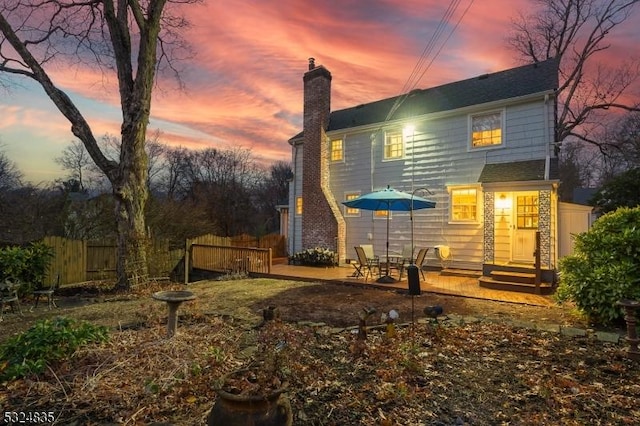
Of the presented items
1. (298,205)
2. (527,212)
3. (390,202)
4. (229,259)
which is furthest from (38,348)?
(298,205)

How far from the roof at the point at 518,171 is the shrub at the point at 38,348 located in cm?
1033

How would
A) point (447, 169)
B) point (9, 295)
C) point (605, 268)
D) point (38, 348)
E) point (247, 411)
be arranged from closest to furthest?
1. point (247, 411)
2. point (38, 348)
3. point (605, 268)
4. point (9, 295)
5. point (447, 169)

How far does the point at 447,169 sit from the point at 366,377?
988 centimetres

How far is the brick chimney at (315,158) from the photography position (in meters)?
14.9

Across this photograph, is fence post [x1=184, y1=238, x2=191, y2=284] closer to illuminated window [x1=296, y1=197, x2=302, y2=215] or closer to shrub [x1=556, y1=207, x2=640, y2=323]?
illuminated window [x1=296, y1=197, x2=302, y2=215]

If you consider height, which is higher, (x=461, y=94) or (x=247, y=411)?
(x=461, y=94)

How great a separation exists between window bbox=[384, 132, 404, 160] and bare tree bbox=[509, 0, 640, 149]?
9.66 meters

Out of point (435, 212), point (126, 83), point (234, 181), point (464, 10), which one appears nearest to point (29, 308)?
point (126, 83)

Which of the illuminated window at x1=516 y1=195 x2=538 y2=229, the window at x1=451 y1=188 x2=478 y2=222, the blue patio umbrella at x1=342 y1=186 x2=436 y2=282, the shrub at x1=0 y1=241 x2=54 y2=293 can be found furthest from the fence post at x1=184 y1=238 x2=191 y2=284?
the illuminated window at x1=516 y1=195 x2=538 y2=229

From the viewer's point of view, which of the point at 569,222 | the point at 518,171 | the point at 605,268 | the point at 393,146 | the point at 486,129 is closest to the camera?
the point at 605,268

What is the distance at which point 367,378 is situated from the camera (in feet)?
12.4

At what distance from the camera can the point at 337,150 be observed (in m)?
15.4

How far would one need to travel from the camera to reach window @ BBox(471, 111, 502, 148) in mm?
11352

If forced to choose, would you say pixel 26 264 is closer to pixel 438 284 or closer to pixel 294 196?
pixel 294 196
